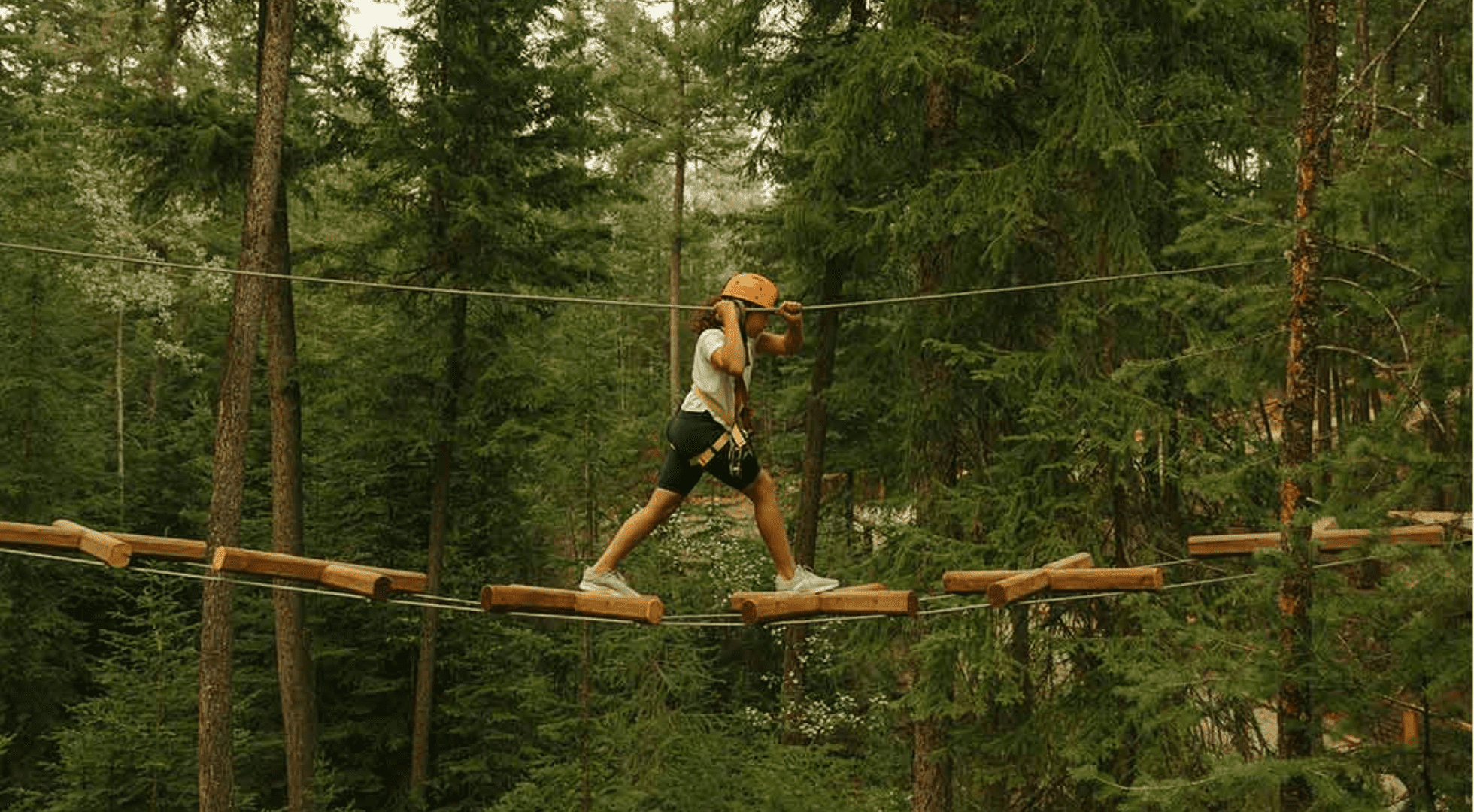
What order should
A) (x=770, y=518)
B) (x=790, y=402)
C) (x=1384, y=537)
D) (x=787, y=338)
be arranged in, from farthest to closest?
(x=790, y=402), (x=787, y=338), (x=770, y=518), (x=1384, y=537)

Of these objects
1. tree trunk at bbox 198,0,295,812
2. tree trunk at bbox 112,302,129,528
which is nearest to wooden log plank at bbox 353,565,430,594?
tree trunk at bbox 198,0,295,812

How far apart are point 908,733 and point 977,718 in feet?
25.2

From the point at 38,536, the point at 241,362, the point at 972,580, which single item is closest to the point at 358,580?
the point at 38,536

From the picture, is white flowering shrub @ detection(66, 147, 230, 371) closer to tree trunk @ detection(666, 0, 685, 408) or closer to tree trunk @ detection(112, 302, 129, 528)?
tree trunk @ detection(112, 302, 129, 528)

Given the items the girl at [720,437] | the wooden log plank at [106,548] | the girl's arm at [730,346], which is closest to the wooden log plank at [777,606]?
the girl at [720,437]

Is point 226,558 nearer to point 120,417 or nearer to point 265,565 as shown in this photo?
point 265,565

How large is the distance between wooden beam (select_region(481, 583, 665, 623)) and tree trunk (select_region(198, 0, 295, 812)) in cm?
582

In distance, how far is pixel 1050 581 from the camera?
573 centimetres

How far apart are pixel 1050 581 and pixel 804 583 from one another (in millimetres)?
1338

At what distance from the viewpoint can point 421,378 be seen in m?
14.1

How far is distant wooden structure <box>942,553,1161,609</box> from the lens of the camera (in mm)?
5582

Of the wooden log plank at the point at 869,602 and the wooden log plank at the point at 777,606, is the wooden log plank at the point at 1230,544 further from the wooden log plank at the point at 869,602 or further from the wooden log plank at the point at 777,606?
the wooden log plank at the point at 777,606

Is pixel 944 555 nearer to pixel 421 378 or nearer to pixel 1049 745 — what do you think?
pixel 1049 745

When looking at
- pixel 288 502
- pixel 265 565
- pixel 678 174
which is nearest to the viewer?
pixel 265 565
